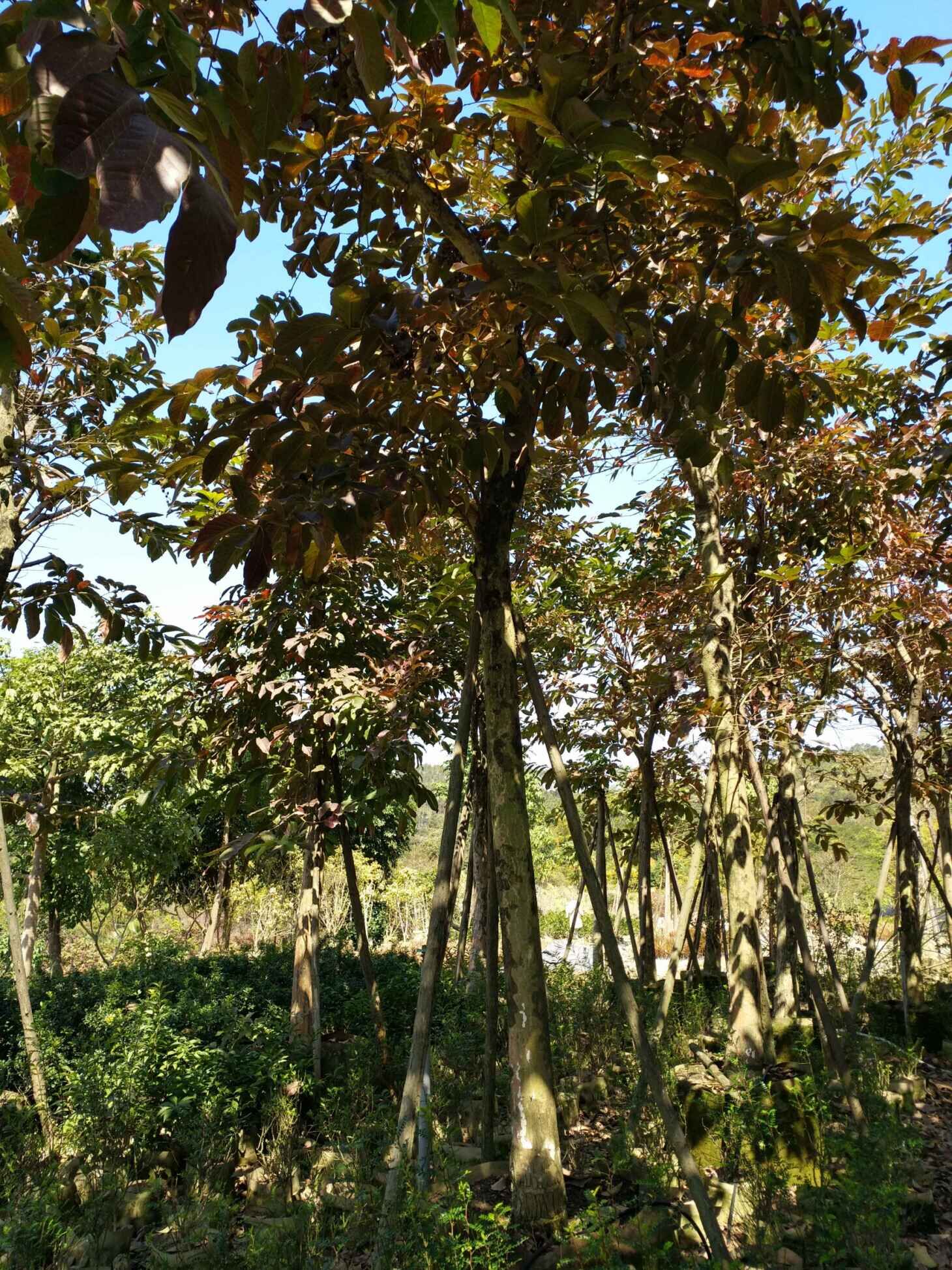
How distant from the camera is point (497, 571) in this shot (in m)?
2.55

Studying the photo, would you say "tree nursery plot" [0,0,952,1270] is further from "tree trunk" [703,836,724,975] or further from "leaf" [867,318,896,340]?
"tree trunk" [703,836,724,975]

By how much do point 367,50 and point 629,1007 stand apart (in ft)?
7.66

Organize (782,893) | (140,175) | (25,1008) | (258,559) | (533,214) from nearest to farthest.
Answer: (140,175), (533,214), (258,559), (25,1008), (782,893)

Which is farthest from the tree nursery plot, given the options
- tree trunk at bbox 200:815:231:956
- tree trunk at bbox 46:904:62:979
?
tree trunk at bbox 46:904:62:979

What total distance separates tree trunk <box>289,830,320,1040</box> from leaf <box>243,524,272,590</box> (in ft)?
11.1

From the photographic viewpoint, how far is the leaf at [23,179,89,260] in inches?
23.8

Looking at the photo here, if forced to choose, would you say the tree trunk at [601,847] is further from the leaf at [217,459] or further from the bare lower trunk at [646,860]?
the leaf at [217,459]

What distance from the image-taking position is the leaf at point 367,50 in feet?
2.37

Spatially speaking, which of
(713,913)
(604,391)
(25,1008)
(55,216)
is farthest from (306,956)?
(55,216)

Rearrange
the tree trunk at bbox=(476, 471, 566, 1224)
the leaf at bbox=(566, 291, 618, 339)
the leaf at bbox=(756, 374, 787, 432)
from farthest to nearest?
the tree trunk at bbox=(476, 471, 566, 1224) < the leaf at bbox=(756, 374, 787, 432) < the leaf at bbox=(566, 291, 618, 339)

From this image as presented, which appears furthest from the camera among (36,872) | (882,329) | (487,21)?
(36,872)

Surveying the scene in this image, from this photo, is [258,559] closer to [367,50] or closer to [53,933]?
[367,50]

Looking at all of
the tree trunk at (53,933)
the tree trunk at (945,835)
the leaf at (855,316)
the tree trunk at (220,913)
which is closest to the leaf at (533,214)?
the leaf at (855,316)

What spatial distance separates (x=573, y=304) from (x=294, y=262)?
4.14ft
